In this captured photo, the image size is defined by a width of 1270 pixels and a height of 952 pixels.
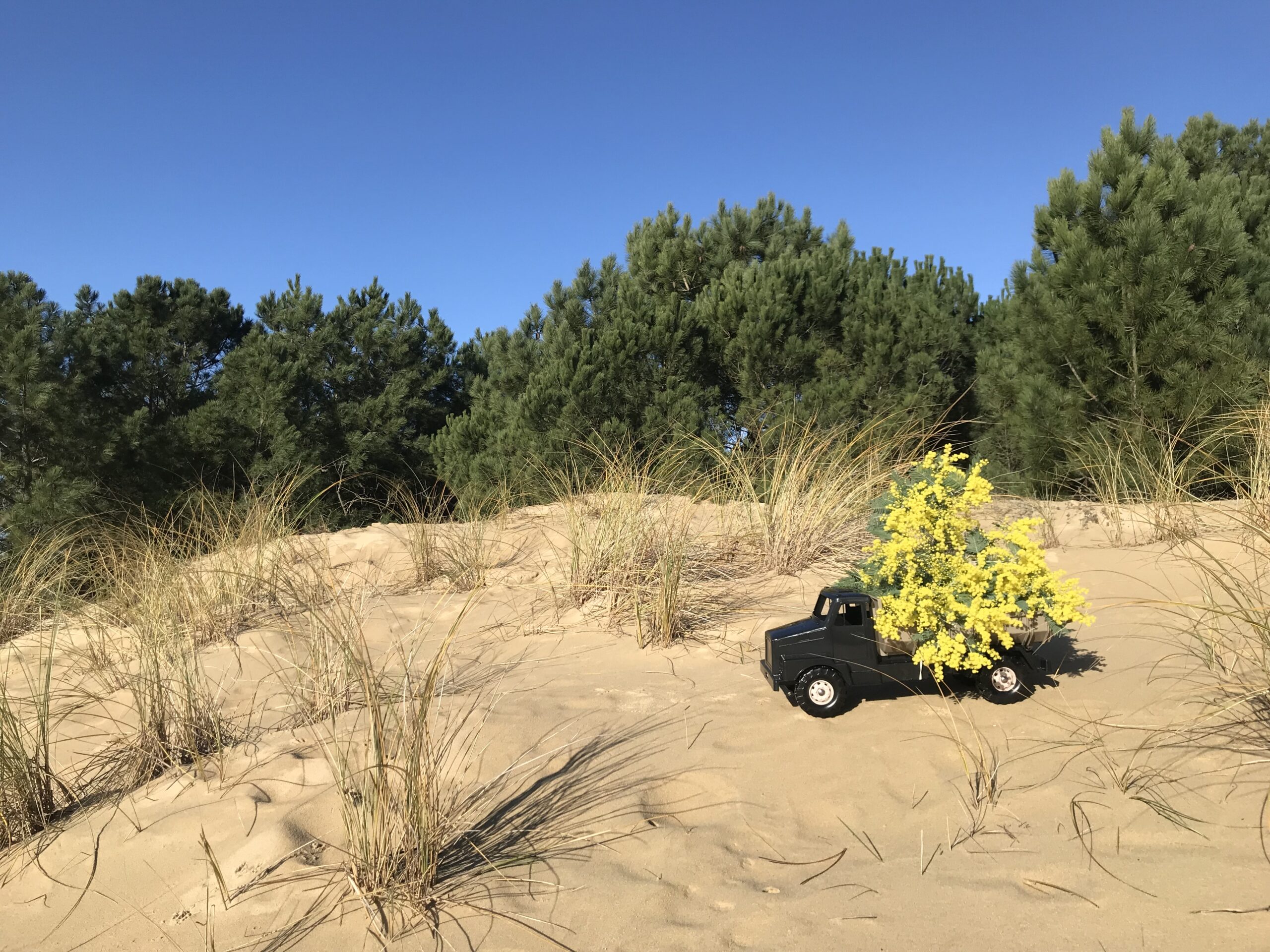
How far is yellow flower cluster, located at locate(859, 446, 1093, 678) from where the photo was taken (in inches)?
119

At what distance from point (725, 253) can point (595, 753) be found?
11.0m

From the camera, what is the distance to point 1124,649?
12.1ft

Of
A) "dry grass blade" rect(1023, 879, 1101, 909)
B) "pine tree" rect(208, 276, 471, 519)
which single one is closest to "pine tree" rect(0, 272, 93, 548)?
"pine tree" rect(208, 276, 471, 519)

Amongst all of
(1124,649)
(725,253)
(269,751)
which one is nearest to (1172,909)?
(1124,649)

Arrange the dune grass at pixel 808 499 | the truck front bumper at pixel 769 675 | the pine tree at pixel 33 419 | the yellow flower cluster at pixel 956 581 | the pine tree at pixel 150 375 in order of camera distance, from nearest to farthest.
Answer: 1. the yellow flower cluster at pixel 956 581
2. the truck front bumper at pixel 769 675
3. the dune grass at pixel 808 499
4. the pine tree at pixel 33 419
5. the pine tree at pixel 150 375

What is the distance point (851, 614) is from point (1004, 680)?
0.62m

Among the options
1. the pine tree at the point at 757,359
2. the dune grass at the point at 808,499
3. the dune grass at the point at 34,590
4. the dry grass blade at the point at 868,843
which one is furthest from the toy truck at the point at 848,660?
the pine tree at the point at 757,359

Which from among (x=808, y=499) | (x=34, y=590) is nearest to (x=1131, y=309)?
(x=808, y=499)

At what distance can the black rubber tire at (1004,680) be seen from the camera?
3.15 metres

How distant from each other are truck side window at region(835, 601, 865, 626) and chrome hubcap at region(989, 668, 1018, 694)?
53 centimetres

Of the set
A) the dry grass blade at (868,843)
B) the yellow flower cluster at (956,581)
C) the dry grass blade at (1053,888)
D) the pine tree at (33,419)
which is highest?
the pine tree at (33,419)

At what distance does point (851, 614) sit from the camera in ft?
10.7

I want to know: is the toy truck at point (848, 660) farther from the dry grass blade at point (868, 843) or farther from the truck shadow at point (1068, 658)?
the dry grass blade at point (868, 843)

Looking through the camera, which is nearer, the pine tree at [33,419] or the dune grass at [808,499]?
the dune grass at [808,499]
